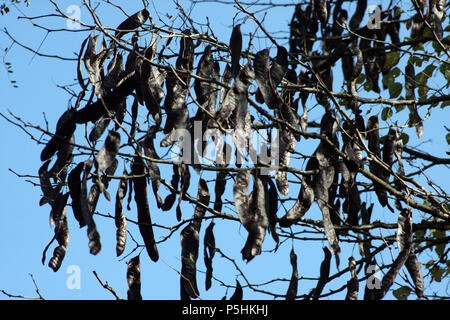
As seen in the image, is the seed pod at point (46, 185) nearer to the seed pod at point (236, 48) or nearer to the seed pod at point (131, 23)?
the seed pod at point (131, 23)

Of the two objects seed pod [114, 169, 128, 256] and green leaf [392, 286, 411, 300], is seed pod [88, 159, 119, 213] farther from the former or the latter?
green leaf [392, 286, 411, 300]

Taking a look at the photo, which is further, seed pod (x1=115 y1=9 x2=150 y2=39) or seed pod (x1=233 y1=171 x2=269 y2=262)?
seed pod (x1=115 y1=9 x2=150 y2=39)

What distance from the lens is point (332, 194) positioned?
345cm

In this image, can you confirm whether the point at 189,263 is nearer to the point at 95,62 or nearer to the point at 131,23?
the point at 95,62

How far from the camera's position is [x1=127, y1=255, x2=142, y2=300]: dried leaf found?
298 cm

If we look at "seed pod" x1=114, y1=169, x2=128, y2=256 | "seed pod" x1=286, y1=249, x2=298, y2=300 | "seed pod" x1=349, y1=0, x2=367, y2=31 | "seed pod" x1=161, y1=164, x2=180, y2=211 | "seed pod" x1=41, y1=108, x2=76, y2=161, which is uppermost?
"seed pod" x1=349, y1=0, x2=367, y2=31

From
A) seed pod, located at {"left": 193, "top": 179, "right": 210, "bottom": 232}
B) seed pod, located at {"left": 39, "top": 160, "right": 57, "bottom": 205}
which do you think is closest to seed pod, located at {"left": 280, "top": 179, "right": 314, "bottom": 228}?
seed pod, located at {"left": 193, "top": 179, "right": 210, "bottom": 232}

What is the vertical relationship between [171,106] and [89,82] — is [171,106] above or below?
below

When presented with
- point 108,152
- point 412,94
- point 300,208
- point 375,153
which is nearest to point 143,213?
point 108,152

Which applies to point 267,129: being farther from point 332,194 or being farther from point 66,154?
point 66,154

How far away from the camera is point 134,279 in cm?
305
